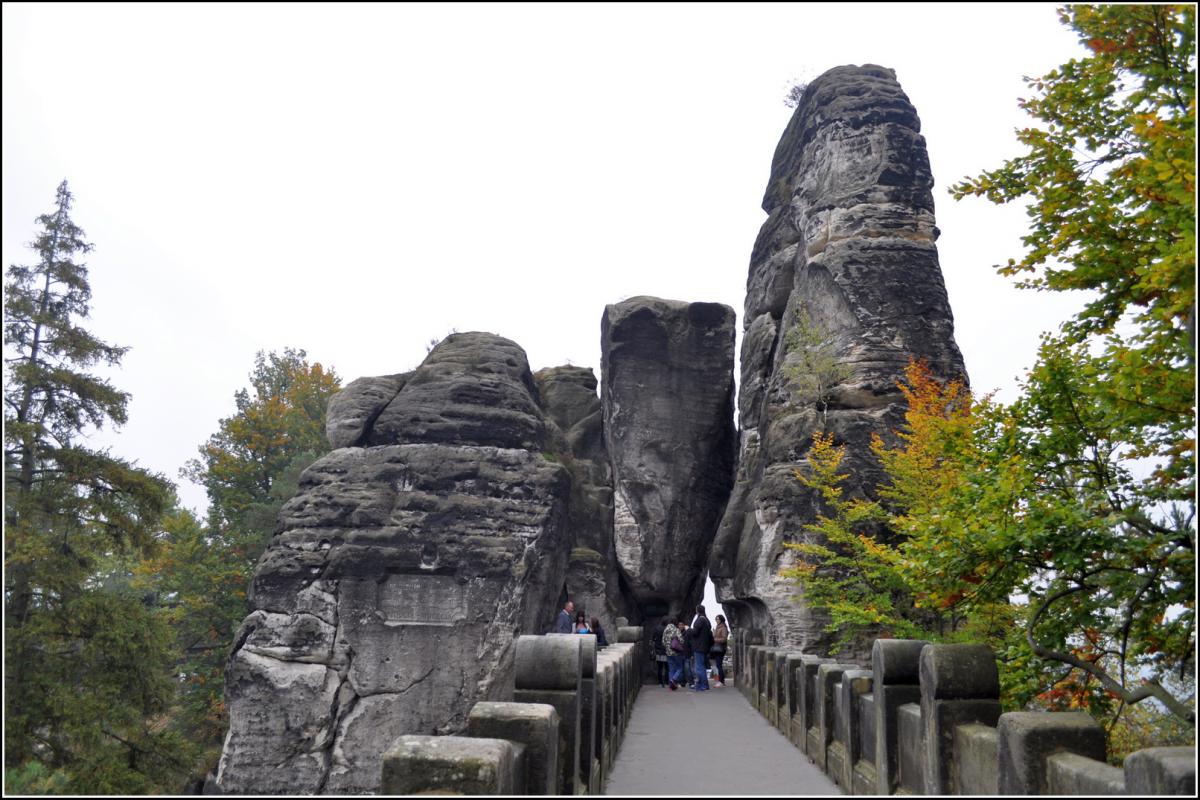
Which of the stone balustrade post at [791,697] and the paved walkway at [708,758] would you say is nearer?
the paved walkway at [708,758]

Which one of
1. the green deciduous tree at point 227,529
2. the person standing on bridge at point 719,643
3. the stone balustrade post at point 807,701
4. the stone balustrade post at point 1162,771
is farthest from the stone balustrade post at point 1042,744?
the green deciduous tree at point 227,529

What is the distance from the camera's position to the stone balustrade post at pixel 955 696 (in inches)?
247

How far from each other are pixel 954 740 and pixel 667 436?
26.4m

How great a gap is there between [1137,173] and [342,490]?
2183cm

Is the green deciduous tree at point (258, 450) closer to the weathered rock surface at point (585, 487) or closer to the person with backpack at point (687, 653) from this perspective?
the weathered rock surface at point (585, 487)

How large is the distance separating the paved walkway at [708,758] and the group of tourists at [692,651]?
353cm

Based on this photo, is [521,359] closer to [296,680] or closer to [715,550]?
[715,550]

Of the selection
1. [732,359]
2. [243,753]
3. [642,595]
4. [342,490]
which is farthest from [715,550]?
[243,753]

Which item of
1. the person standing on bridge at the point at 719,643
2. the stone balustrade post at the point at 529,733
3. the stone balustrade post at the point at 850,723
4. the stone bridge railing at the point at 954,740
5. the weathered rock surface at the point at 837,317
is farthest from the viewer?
the person standing on bridge at the point at 719,643

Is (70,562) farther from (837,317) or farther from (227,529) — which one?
(227,529)

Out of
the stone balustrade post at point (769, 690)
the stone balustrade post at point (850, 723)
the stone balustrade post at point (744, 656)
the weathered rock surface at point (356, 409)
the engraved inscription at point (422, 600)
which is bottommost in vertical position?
the stone balustrade post at point (744, 656)

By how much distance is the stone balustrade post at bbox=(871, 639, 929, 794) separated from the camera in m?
7.57

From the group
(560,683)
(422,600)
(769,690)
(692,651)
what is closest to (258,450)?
(422,600)

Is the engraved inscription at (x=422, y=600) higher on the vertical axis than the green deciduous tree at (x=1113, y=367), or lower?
lower
